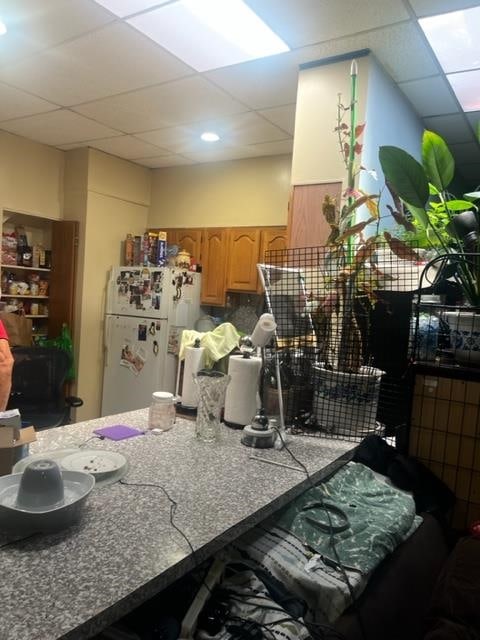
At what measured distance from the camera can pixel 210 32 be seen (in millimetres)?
2127

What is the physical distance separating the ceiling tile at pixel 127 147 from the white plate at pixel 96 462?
2.99 m

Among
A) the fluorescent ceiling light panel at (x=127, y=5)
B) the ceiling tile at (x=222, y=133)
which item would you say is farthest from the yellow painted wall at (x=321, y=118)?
the fluorescent ceiling light panel at (x=127, y=5)

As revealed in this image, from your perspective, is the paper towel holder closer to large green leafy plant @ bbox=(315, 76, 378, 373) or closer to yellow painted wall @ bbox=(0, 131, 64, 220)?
large green leafy plant @ bbox=(315, 76, 378, 373)

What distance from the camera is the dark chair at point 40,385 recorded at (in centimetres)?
327

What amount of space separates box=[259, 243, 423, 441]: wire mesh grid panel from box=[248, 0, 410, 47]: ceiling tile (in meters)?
1.01

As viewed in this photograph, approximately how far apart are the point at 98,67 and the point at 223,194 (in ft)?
5.71

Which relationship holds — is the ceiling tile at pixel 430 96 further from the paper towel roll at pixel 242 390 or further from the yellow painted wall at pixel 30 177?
the yellow painted wall at pixel 30 177

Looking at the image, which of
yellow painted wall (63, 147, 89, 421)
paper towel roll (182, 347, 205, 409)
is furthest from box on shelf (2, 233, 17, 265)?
paper towel roll (182, 347, 205, 409)

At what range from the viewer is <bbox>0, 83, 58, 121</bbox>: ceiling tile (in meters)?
2.90

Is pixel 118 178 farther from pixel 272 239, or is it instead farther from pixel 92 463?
pixel 92 463

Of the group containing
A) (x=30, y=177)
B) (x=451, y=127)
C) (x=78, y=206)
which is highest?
(x=451, y=127)

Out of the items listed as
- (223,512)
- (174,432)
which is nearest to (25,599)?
(223,512)

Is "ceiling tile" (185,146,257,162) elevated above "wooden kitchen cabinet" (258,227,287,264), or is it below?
above

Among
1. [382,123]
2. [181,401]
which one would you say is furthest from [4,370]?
[382,123]
